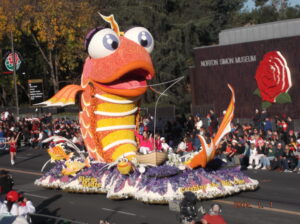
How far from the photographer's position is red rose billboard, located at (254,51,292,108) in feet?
107

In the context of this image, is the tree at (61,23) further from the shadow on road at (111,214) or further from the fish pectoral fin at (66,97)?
the shadow on road at (111,214)

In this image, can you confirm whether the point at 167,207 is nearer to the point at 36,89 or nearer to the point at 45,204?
the point at 45,204

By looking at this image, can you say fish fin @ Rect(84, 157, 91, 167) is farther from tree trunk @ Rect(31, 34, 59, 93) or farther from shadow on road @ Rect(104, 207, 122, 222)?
tree trunk @ Rect(31, 34, 59, 93)

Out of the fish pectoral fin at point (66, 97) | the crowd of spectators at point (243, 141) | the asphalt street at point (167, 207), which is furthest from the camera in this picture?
the crowd of spectators at point (243, 141)

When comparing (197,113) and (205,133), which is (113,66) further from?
(197,113)

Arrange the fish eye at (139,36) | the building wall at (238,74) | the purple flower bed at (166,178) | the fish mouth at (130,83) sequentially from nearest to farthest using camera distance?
the purple flower bed at (166,178)
the fish mouth at (130,83)
the fish eye at (139,36)
the building wall at (238,74)

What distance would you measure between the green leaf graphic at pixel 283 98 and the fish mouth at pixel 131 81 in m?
14.7

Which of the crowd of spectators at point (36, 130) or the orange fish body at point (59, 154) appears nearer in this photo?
the orange fish body at point (59, 154)

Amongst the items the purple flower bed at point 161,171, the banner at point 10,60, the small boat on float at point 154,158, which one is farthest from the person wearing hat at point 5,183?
the banner at point 10,60

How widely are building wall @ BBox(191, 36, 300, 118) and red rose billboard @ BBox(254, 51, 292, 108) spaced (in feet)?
0.78

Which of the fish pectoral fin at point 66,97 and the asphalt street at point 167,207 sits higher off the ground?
the fish pectoral fin at point 66,97

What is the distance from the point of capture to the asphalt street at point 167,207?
53.3 feet

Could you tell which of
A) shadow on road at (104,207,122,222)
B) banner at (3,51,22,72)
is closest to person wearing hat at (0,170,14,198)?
shadow on road at (104,207,122,222)

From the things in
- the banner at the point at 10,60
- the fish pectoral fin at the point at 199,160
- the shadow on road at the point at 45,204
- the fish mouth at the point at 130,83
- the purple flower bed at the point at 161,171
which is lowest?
the shadow on road at the point at 45,204
